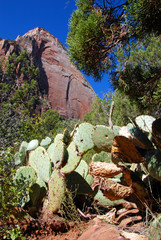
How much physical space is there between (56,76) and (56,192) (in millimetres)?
32001

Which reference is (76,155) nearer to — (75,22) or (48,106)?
(75,22)

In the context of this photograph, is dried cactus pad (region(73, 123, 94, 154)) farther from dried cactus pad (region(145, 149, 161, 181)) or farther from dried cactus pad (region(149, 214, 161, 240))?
dried cactus pad (region(149, 214, 161, 240))

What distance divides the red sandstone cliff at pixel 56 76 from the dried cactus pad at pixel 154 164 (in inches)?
1098

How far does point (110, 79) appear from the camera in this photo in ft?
13.3

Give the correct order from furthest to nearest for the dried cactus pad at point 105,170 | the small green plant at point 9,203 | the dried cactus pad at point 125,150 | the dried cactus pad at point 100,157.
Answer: the dried cactus pad at point 100,157 → the small green plant at point 9,203 → the dried cactus pad at point 105,170 → the dried cactus pad at point 125,150

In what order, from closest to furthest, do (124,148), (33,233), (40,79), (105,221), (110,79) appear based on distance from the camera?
(124,148) < (105,221) < (33,233) < (110,79) < (40,79)

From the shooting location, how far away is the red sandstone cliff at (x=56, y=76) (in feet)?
98.7

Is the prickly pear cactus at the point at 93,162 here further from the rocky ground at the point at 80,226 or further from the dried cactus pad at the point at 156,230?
the dried cactus pad at the point at 156,230

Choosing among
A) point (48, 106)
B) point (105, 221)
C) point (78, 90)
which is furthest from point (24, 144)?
point (78, 90)

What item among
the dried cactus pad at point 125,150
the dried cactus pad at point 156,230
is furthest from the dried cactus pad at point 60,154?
the dried cactus pad at point 156,230

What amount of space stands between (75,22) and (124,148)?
2.04 meters

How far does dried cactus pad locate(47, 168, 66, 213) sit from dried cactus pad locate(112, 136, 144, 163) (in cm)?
70

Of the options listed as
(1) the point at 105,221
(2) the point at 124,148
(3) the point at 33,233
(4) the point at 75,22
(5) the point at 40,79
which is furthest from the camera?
(5) the point at 40,79

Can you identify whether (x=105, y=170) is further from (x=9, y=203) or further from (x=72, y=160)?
(x=9, y=203)
